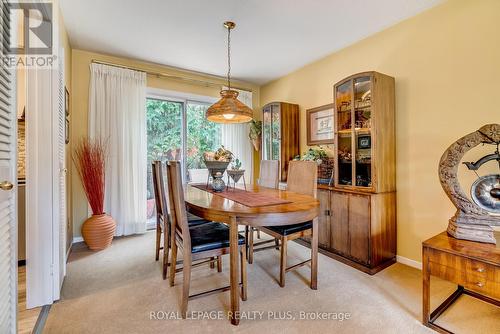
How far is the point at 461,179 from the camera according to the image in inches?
87.4

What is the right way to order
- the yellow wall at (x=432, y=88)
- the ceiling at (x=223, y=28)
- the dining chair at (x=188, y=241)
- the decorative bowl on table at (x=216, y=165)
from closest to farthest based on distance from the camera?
Result: 1. the dining chair at (x=188, y=241)
2. the yellow wall at (x=432, y=88)
3. the ceiling at (x=223, y=28)
4. the decorative bowl on table at (x=216, y=165)

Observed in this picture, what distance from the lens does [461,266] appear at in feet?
4.94

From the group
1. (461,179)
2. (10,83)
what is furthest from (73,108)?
(461,179)

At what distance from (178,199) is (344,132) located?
2.04 m

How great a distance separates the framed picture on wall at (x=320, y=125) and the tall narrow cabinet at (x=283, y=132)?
253 mm

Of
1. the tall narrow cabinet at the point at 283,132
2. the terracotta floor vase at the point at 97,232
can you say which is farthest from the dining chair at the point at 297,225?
the terracotta floor vase at the point at 97,232

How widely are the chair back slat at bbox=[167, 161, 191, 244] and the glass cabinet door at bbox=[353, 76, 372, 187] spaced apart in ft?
6.24

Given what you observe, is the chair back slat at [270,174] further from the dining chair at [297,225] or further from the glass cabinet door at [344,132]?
the glass cabinet door at [344,132]

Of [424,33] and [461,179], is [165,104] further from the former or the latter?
[461,179]

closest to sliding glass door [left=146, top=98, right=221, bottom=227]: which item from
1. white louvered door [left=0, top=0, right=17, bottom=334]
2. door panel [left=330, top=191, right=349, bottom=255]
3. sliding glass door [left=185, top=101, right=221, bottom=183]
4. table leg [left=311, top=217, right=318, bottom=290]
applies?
sliding glass door [left=185, top=101, right=221, bottom=183]

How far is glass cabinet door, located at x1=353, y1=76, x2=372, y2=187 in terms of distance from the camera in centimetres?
257

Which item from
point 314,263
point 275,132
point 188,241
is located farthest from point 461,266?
point 275,132

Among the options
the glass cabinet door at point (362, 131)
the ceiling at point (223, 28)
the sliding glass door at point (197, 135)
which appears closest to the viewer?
the ceiling at point (223, 28)

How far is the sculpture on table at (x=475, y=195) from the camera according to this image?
63.4 inches
